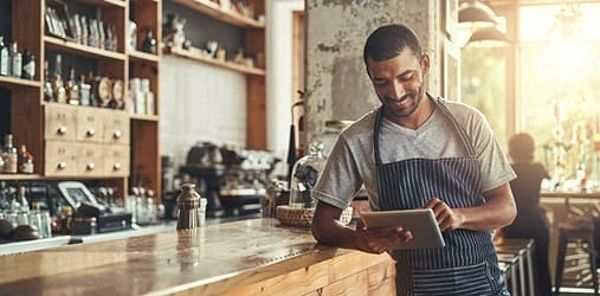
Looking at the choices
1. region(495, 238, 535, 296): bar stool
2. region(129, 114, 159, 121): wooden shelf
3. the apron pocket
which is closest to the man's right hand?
the apron pocket

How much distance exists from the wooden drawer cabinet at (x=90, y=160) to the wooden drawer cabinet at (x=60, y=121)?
0.48 feet

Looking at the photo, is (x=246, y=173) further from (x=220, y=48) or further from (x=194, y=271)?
(x=194, y=271)

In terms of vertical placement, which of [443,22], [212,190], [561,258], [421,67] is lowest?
[561,258]

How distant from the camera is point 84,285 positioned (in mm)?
1858

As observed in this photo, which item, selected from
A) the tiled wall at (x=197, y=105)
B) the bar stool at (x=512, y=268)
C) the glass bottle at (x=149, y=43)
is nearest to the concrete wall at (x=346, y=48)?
the bar stool at (x=512, y=268)

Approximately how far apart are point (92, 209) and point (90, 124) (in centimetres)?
61

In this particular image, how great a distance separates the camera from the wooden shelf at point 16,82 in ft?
17.2

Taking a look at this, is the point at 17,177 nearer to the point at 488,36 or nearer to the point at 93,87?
the point at 93,87

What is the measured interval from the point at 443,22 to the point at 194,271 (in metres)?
2.77

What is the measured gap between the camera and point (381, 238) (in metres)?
2.30

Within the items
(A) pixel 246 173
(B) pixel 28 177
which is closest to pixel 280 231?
(B) pixel 28 177

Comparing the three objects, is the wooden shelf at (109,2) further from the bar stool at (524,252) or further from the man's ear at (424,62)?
the man's ear at (424,62)

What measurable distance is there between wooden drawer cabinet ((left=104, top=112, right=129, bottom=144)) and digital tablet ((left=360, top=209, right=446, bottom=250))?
404 cm

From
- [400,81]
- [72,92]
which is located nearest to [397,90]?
[400,81]
